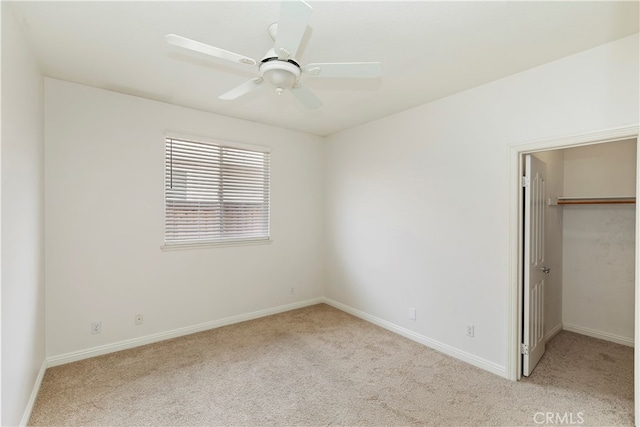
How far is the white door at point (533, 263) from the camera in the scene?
2.61 m

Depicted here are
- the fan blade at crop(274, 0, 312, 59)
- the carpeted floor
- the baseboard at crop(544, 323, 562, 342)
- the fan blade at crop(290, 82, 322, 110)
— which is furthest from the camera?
the baseboard at crop(544, 323, 562, 342)

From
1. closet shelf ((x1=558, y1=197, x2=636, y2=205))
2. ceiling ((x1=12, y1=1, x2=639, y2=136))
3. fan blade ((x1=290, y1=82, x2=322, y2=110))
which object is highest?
ceiling ((x1=12, y1=1, x2=639, y2=136))

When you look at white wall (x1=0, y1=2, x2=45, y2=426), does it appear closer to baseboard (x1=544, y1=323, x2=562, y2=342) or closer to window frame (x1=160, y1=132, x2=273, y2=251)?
window frame (x1=160, y1=132, x2=273, y2=251)

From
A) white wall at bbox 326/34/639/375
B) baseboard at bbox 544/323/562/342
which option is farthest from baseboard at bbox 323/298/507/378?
baseboard at bbox 544/323/562/342

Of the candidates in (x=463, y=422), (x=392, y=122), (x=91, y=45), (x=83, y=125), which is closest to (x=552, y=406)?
(x=463, y=422)

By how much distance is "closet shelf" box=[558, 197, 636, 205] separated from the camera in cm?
314

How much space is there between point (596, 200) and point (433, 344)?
7.60 feet

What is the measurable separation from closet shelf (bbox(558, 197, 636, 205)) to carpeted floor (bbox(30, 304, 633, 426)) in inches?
58.7

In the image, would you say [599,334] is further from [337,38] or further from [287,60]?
[287,60]

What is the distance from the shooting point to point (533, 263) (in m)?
2.70

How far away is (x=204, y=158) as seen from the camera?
11.9 feet

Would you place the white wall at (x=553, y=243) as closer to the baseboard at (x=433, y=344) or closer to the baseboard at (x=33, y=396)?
the baseboard at (x=433, y=344)

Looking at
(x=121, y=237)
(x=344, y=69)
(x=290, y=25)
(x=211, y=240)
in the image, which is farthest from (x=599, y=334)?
(x=121, y=237)

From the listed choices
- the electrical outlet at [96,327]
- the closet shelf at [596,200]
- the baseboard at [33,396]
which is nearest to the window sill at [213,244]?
the electrical outlet at [96,327]
